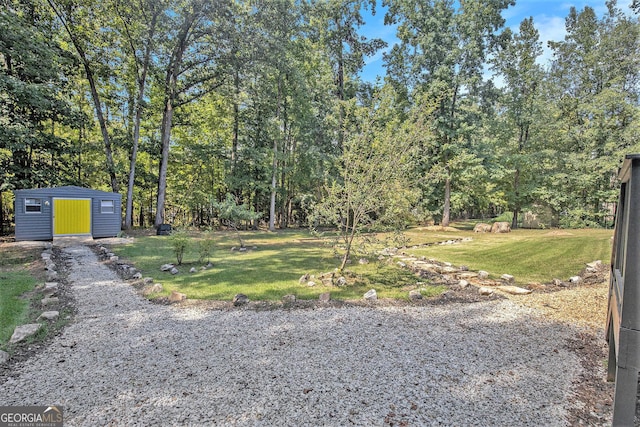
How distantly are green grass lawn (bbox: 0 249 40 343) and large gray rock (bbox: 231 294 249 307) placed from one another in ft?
8.51

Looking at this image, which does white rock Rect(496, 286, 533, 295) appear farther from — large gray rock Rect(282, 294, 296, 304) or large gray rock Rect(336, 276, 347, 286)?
large gray rock Rect(282, 294, 296, 304)

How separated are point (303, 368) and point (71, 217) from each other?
12.7m

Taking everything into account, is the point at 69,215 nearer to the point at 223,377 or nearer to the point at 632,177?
the point at 223,377

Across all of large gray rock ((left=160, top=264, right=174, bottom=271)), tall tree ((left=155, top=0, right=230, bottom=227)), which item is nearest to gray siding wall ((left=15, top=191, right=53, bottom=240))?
tall tree ((left=155, top=0, right=230, bottom=227))

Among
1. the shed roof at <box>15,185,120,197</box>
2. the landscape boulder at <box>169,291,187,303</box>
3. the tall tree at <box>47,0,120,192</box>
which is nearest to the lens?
the landscape boulder at <box>169,291,187,303</box>

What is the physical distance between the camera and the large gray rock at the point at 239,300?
473 centimetres

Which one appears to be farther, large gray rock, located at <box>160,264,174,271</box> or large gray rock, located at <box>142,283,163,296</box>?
large gray rock, located at <box>160,264,174,271</box>

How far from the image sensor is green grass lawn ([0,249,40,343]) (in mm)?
3865

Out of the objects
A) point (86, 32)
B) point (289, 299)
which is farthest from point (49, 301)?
point (86, 32)

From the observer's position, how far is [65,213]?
11.3 meters

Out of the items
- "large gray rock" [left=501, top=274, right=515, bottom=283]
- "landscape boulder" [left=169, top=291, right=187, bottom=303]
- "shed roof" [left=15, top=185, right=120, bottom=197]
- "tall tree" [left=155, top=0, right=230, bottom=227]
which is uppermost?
"tall tree" [left=155, top=0, right=230, bottom=227]

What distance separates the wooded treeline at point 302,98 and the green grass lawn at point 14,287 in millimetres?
5982

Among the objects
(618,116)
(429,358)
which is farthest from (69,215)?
(618,116)

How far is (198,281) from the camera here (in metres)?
6.00
